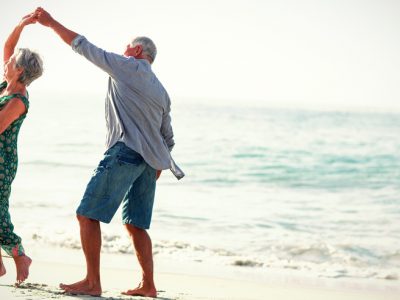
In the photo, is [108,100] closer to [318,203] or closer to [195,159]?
[318,203]

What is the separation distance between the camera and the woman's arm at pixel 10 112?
13.4 feet

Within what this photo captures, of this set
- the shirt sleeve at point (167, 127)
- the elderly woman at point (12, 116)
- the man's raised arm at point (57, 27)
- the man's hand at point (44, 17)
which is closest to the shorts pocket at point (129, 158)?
the shirt sleeve at point (167, 127)

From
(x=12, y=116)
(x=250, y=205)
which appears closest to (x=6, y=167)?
(x=12, y=116)

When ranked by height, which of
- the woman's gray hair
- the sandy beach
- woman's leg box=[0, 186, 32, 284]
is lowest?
the sandy beach

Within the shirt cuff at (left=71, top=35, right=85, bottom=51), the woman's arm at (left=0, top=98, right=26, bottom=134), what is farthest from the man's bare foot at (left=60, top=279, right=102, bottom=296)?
the shirt cuff at (left=71, top=35, right=85, bottom=51)

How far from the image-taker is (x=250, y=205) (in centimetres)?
1195

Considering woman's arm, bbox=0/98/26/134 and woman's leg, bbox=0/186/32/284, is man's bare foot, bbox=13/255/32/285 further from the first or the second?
woman's arm, bbox=0/98/26/134

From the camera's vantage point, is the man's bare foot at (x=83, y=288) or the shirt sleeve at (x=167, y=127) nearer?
the man's bare foot at (x=83, y=288)

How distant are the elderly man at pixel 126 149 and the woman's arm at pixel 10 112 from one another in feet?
1.44

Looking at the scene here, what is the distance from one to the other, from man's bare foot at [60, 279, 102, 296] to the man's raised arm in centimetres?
137

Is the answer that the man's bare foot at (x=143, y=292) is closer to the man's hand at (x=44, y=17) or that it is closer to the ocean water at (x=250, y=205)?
the man's hand at (x=44, y=17)

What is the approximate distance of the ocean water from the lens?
7.97 m

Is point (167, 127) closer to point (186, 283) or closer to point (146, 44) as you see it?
point (146, 44)

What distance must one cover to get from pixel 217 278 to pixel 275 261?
1520 mm
